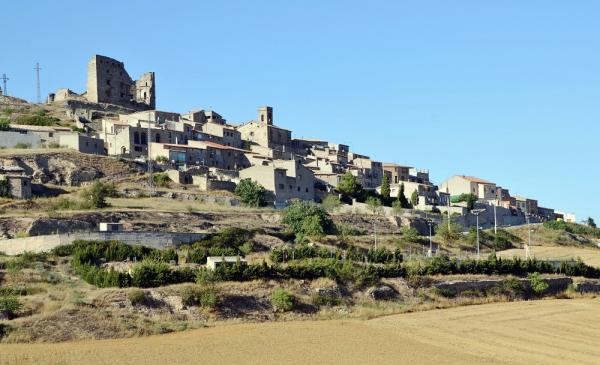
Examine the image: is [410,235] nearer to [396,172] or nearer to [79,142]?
[79,142]

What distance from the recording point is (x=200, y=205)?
202ft

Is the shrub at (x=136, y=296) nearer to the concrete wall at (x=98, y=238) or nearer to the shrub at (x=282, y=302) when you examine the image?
the shrub at (x=282, y=302)

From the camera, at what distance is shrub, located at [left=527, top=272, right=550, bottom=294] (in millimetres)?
51188

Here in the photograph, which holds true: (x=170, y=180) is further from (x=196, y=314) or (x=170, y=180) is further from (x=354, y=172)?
(x=196, y=314)

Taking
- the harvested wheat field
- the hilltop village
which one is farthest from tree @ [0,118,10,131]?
the harvested wheat field

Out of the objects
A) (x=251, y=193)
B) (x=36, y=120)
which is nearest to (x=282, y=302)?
(x=251, y=193)

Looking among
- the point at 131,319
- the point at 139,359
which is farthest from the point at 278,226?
the point at 139,359

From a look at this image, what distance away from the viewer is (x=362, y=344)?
32969 millimetres

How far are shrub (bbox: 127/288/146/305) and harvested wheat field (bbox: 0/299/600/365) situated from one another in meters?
2.71

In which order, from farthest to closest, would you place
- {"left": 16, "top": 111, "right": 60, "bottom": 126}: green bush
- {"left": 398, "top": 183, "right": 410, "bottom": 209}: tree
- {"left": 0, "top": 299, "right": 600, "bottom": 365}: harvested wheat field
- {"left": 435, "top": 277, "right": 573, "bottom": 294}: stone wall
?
{"left": 398, "top": 183, "right": 410, "bottom": 209}: tree < {"left": 16, "top": 111, "right": 60, "bottom": 126}: green bush < {"left": 435, "top": 277, "right": 573, "bottom": 294}: stone wall < {"left": 0, "top": 299, "right": 600, "bottom": 365}: harvested wheat field

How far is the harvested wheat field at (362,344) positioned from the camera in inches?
1158

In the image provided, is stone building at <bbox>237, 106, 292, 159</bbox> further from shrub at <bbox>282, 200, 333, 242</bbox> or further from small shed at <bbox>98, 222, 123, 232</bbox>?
small shed at <bbox>98, 222, 123, 232</bbox>

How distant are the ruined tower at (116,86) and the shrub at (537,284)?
5715cm

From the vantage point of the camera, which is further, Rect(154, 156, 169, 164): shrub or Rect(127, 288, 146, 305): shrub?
Rect(154, 156, 169, 164): shrub
